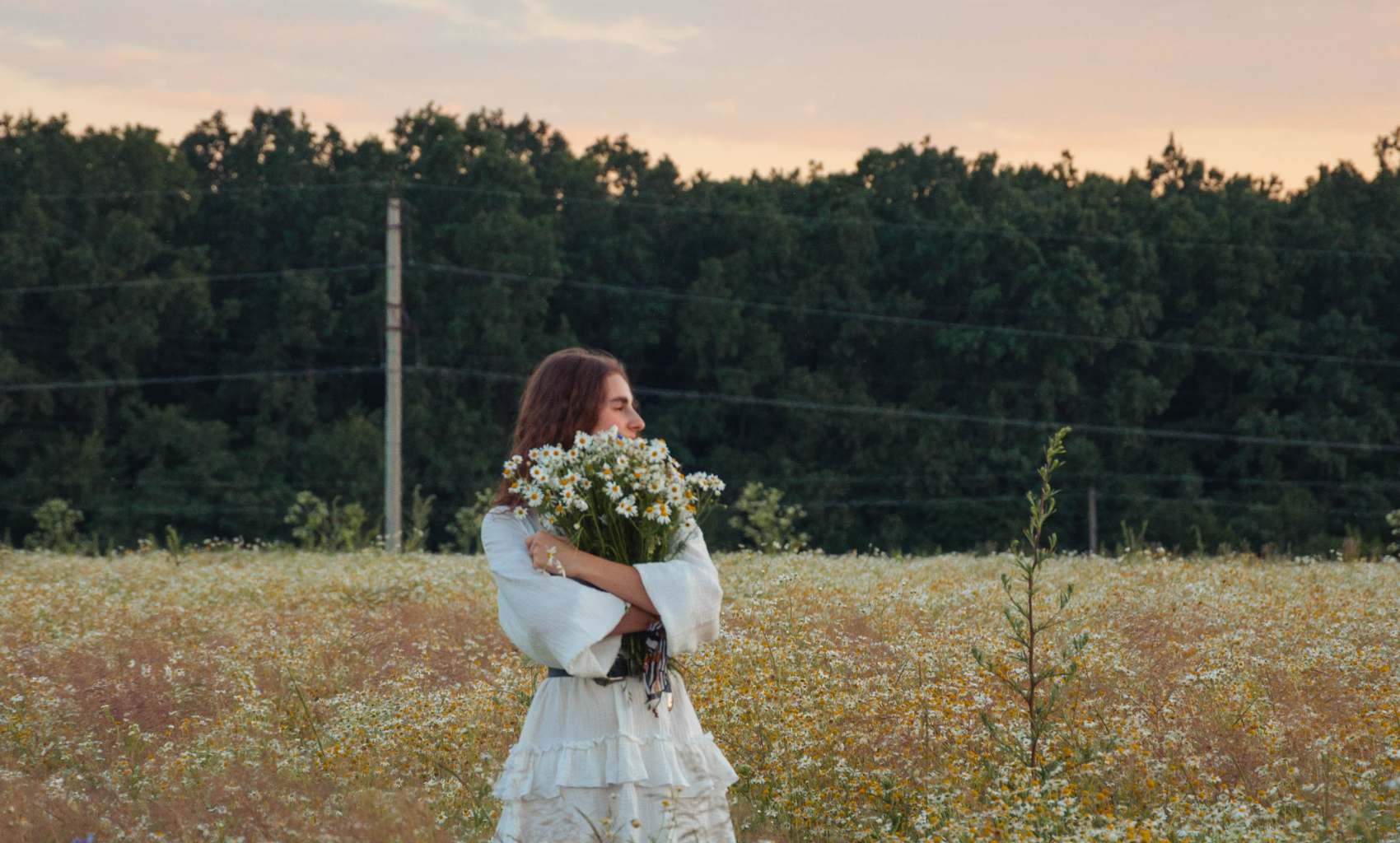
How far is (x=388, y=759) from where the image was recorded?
618 centimetres

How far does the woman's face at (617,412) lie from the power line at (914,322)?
40.0 m

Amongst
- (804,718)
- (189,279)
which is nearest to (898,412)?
(189,279)

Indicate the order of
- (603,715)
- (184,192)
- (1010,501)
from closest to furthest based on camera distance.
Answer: (603,715), (1010,501), (184,192)

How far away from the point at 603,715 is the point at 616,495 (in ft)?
2.35

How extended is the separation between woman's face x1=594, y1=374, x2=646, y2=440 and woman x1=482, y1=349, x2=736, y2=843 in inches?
18.3

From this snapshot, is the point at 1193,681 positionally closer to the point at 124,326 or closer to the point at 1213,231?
the point at 124,326

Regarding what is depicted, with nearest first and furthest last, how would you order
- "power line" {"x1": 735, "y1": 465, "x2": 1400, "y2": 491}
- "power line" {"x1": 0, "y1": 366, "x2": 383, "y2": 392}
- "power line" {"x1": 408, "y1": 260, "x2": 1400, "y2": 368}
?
1. "power line" {"x1": 0, "y1": 366, "x2": 383, "y2": 392}
2. "power line" {"x1": 735, "y1": 465, "x2": 1400, "y2": 491}
3. "power line" {"x1": 408, "y1": 260, "x2": 1400, "y2": 368}

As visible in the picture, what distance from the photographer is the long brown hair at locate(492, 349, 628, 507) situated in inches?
179

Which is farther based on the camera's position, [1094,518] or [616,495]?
[1094,518]

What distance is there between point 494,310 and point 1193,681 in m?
39.7

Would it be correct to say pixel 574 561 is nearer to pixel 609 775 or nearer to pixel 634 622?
pixel 634 622

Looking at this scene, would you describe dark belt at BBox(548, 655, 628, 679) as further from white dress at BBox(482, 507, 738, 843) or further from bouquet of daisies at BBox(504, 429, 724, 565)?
bouquet of daisies at BBox(504, 429, 724, 565)

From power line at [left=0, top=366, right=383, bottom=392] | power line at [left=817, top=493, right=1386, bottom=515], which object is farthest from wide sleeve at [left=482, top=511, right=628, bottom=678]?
power line at [left=817, top=493, right=1386, bottom=515]

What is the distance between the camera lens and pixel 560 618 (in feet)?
13.4
